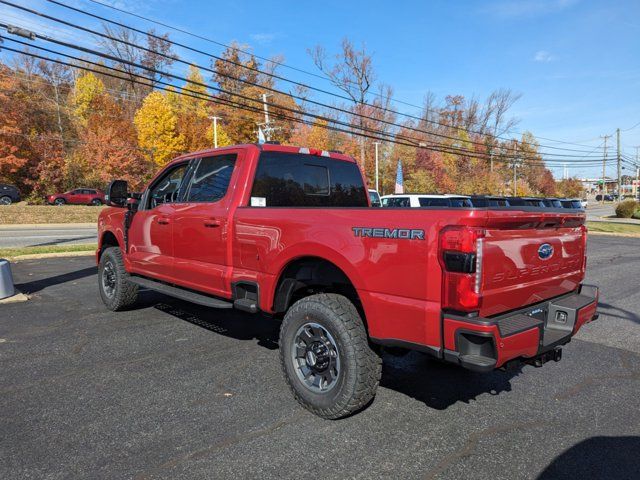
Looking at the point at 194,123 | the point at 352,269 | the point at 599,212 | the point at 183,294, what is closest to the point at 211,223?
the point at 183,294

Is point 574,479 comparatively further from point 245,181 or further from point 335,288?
point 245,181

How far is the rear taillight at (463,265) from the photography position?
2.46 meters

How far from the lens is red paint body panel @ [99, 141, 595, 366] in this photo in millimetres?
2574

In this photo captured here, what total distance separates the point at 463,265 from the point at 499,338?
45 cm

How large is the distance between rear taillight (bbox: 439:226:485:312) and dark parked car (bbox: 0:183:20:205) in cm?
3918

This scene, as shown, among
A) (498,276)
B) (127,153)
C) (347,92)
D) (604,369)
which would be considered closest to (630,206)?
(347,92)

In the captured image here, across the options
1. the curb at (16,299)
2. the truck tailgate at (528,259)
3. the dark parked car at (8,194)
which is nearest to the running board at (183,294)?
the truck tailgate at (528,259)

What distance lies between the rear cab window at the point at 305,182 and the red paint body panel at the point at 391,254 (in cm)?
12

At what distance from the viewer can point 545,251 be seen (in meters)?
3.02

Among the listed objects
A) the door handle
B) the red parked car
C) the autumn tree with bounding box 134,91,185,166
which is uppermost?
the autumn tree with bounding box 134,91,185,166

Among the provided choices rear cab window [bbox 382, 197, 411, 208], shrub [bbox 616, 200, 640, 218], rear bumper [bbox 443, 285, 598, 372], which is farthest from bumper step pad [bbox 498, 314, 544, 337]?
shrub [bbox 616, 200, 640, 218]

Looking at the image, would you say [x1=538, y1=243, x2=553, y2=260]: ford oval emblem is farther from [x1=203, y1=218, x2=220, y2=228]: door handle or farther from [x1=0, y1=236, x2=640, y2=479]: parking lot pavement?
[x1=203, y1=218, x2=220, y2=228]: door handle

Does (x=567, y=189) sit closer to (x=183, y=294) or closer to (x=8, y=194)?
(x=8, y=194)

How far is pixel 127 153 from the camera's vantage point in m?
35.8
